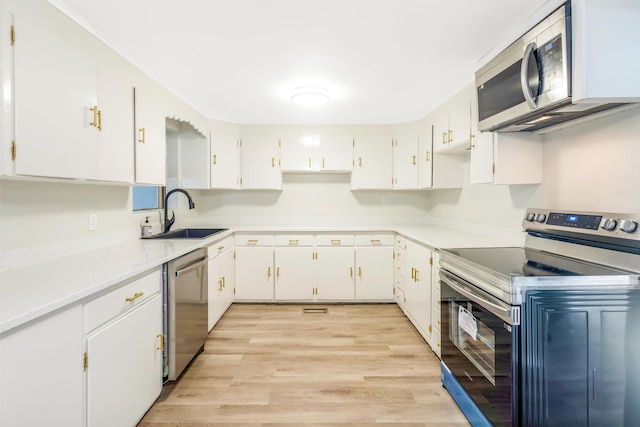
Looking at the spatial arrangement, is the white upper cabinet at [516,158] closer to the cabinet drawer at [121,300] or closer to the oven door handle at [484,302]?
the oven door handle at [484,302]

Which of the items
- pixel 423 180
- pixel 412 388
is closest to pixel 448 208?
pixel 423 180

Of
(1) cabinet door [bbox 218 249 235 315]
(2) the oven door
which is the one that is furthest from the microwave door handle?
(1) cabinet door [bbox 218 249 235 315]

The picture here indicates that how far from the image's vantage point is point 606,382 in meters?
1.23

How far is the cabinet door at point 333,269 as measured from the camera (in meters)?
3.54

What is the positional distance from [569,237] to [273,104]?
2.68m

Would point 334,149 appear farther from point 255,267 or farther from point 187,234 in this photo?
point 187,234

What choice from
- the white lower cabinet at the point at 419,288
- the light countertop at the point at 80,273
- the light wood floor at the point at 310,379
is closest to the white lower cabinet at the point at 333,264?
the light wood floor at the point at 310,379

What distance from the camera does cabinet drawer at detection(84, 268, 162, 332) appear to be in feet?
4.23

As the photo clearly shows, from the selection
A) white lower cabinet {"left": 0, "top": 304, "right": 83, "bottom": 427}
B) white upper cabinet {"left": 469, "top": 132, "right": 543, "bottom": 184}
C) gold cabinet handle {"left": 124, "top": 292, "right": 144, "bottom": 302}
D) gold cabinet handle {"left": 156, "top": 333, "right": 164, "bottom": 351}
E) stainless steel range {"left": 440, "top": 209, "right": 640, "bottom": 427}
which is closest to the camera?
white lower cabinet {"left": 0, "top": 304, "right": 83, "bottom": 427}

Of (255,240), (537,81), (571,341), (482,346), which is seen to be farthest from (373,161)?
(571,341)

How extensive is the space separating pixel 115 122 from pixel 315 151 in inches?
89.6

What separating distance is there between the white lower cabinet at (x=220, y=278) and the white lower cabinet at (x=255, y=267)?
11 centimetres

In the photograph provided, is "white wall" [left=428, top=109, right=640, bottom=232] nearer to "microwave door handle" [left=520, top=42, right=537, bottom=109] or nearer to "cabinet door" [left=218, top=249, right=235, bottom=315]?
"microwave door handle" [left=520, top=42, right=537, bottom=109]

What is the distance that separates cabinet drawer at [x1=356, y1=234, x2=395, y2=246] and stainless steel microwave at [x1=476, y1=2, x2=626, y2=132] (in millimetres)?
1925
